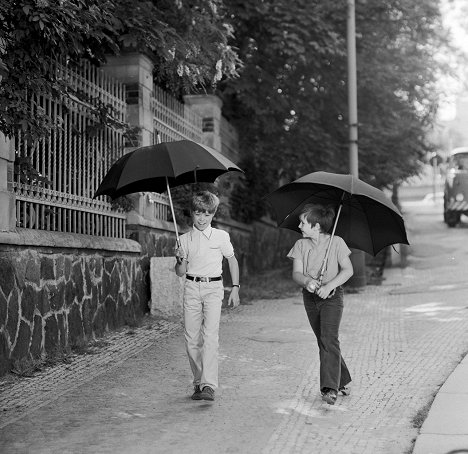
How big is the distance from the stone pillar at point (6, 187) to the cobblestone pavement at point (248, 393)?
4.46 ft

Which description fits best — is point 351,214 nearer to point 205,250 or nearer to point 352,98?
point 205,250

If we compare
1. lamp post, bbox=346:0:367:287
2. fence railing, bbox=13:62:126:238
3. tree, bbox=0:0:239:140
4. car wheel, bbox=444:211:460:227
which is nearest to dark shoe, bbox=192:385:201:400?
tree, bbox=0:0:239:140

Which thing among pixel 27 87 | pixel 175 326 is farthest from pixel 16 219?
pixel 175 326

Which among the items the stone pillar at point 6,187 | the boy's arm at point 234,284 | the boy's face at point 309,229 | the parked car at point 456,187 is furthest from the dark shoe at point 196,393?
the parked car at point 456,187

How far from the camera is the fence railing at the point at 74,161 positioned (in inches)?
326

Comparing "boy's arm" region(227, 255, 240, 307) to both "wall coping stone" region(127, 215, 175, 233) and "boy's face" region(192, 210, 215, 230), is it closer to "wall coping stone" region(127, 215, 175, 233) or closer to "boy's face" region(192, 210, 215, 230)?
"boy's face" region(192, 210, 215, 230)

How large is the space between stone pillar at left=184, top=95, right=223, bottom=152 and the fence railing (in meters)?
4.61

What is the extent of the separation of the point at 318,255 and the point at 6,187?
117 inches

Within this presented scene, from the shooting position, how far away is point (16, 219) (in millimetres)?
8031

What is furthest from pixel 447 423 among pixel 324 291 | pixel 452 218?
pixel 452 218

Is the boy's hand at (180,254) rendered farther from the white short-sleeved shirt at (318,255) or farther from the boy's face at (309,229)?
the boy's face at (309,229)

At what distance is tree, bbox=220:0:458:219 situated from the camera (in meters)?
16.0

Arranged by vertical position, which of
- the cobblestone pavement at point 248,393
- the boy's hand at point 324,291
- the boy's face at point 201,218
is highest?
the boy's face at point 201,218

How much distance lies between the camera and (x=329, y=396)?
6.16 metres
